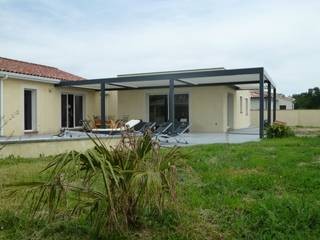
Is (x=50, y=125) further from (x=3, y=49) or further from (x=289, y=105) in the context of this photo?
(x=289, y=105)

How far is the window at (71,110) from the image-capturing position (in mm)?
21359

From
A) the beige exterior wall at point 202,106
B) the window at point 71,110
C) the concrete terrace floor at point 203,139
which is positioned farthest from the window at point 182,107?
the window at point 71,110

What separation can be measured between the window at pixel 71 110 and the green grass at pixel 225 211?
14253 mm

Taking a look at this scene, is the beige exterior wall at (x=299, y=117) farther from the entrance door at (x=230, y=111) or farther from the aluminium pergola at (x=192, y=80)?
the aluminium pergola at (x=192, y=80)

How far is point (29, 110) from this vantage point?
18578mm

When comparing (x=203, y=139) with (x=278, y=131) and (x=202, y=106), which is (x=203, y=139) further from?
(x=202, y=106)

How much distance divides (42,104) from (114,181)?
1683cm

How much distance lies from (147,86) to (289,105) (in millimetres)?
34835

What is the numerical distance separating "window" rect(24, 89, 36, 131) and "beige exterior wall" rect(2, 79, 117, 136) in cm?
19

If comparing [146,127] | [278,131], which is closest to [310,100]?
[278,131]

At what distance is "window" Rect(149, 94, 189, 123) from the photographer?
75.7 feet

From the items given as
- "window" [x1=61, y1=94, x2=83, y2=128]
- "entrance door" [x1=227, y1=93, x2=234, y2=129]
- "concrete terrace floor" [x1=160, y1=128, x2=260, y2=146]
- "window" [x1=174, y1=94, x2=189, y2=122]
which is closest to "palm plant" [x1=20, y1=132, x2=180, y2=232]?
"concrete terrace floor" [x1=160, y1=128, x2=260, y2=146]

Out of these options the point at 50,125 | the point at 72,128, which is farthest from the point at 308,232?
the point at 72,128

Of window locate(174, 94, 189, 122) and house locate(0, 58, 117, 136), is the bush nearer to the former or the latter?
window locate(174, 94, 189, 122)
